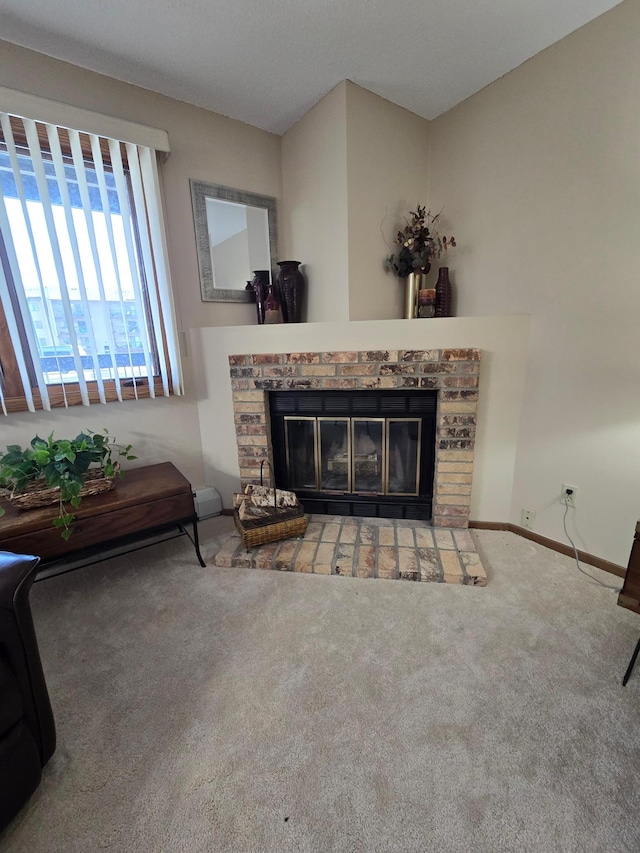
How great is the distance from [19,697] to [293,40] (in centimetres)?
277

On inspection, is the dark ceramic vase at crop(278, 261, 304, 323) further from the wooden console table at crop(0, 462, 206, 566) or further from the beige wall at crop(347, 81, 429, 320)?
the wooden console table at crop(0, 462, 206, 566)

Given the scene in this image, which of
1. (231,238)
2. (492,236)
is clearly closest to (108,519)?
(231,238)

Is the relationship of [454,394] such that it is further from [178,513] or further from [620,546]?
[178,513]

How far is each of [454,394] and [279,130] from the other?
214cm

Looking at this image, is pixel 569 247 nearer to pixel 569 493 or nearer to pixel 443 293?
pixel 443 293

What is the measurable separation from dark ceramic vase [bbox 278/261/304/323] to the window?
717mm

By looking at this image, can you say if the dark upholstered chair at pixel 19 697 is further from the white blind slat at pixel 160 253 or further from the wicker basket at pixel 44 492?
the white blind slat at pixel 160 253

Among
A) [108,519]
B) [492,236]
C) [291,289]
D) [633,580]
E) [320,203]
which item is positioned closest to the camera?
[633,580]

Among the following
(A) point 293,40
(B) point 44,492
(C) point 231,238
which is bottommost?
(B) point 44,492

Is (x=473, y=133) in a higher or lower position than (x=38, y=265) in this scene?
higher

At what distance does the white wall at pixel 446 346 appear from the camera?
6.64ft

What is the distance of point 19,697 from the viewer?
949mm

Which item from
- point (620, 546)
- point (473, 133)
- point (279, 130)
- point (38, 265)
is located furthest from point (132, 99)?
point (620, 546)

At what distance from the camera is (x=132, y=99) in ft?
6.40
